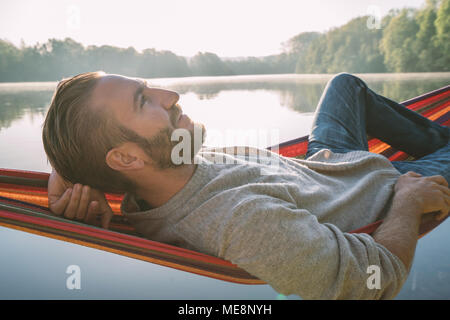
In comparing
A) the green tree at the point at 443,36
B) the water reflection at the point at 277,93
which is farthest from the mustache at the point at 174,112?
the green tree at the point at 443,36

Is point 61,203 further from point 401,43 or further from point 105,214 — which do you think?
point 401,43

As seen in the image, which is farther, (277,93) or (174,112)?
(277,93)

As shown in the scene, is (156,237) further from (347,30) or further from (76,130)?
(347,30)

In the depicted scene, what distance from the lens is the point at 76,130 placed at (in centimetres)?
91

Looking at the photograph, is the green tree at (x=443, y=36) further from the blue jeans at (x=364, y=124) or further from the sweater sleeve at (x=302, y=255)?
the sweater sleeve at (x=302, y=255)

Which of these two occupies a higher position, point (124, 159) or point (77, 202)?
point (124, 159)

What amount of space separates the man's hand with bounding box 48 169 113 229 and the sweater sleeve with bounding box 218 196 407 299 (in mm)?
399

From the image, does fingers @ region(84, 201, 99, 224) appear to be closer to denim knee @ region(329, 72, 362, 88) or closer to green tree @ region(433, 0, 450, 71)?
denim knee @ region(329, 72, 362, 88)

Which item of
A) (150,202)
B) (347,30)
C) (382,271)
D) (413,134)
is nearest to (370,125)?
(413,134)

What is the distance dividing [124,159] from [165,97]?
206mm

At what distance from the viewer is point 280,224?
2.49 ft

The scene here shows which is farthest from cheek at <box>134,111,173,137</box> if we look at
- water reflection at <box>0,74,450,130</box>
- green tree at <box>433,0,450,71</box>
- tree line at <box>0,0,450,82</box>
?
green tree at <box>433,0,450,71</box>

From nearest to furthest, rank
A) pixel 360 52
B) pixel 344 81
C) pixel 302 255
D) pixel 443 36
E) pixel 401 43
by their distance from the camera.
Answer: pixel 302 255 < pixel 344 81 < pixel 443 36 < pixel 401 43 < pixel 360 52

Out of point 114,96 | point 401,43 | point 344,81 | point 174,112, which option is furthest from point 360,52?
point 114,96
